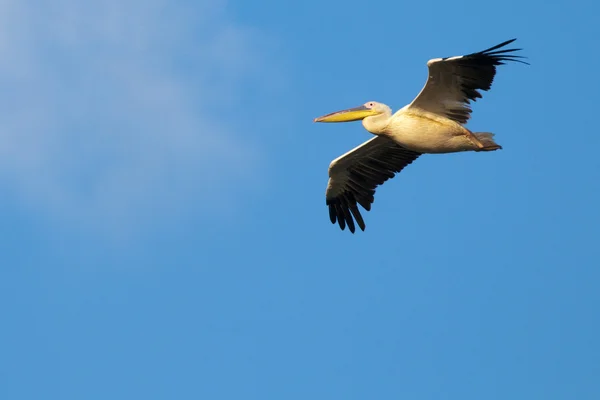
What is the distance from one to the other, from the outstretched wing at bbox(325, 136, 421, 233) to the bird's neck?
61 cm

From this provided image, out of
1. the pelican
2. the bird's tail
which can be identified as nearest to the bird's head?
the pelican

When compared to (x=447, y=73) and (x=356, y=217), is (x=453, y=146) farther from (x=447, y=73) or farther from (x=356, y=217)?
(x=356, y=217)

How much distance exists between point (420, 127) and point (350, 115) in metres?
1.39

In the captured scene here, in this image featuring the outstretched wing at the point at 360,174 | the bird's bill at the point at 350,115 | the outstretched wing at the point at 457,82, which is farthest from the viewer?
the outstretched wing at the point at 360,174

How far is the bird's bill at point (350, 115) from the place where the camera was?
1833 centimetres

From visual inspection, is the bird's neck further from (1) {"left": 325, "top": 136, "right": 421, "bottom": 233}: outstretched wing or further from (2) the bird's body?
(1) {"left": 325, "top": 136, "right": 421, "bottom": 233}: outstretched wing

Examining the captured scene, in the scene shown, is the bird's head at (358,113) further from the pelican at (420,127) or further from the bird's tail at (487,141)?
the bird's tail at (487,141)

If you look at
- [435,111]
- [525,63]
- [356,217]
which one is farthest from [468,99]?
[356,217]

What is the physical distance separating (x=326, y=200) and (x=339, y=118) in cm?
173

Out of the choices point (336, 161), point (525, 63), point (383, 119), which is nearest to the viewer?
point (525, 63)

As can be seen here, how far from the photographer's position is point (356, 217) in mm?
19938

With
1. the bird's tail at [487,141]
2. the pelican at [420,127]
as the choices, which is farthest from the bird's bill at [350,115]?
the bird's tail at [487,141]

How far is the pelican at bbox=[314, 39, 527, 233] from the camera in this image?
16797 mm

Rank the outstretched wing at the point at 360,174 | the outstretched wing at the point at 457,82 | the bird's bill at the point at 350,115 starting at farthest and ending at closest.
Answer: the outstretched wing at the point at 360,174 → the bird's bill at the point at 350,115 → the outstretched wing at the point at 457,82
